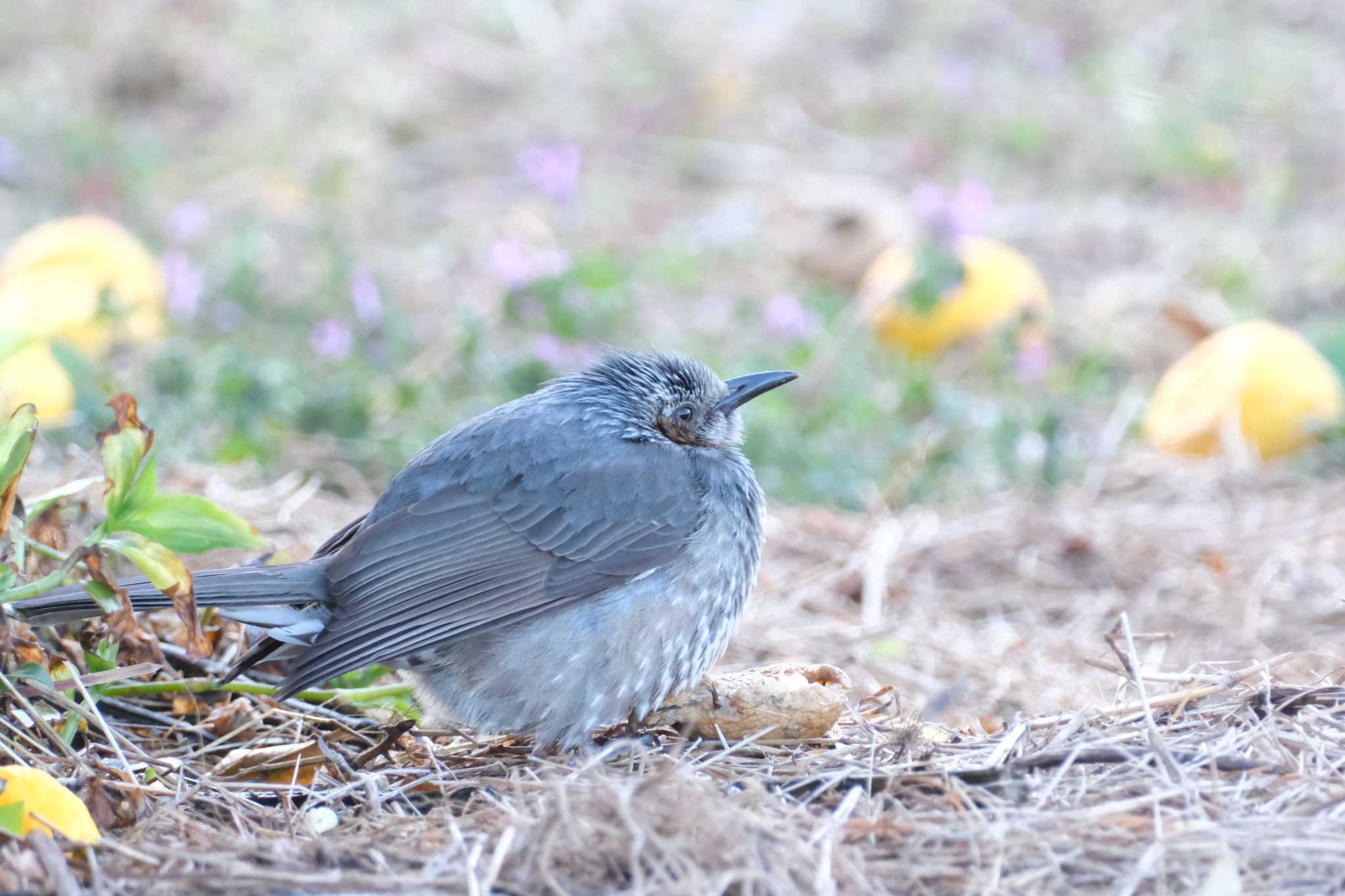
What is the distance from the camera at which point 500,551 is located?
362 cm

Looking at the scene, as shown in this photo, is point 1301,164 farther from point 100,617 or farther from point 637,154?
point 100,617


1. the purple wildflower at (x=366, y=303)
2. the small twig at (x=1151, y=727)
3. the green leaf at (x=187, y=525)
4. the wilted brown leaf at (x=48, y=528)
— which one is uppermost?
the green leaf at (x=187, y=525)

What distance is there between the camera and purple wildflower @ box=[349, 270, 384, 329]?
6.91 meters

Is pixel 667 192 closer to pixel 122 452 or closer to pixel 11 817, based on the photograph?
pixel 122 452

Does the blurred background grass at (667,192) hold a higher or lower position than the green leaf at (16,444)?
lower

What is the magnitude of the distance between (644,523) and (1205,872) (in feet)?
5.32

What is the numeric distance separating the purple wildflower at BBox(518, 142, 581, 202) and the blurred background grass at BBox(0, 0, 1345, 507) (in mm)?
36

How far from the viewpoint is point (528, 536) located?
11.9ft

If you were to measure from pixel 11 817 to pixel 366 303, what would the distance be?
4584 millimetres

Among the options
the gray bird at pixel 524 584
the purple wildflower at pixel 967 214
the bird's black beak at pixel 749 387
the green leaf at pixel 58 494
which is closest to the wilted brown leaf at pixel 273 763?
the gray bird at pixel 524 584

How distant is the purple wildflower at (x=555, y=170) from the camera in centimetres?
833

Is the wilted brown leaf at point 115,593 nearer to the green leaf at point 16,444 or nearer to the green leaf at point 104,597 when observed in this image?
the green leaf at point 104,597

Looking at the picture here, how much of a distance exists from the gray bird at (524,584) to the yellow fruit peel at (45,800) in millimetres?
623

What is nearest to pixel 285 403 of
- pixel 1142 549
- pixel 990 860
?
pixel 1142 549
